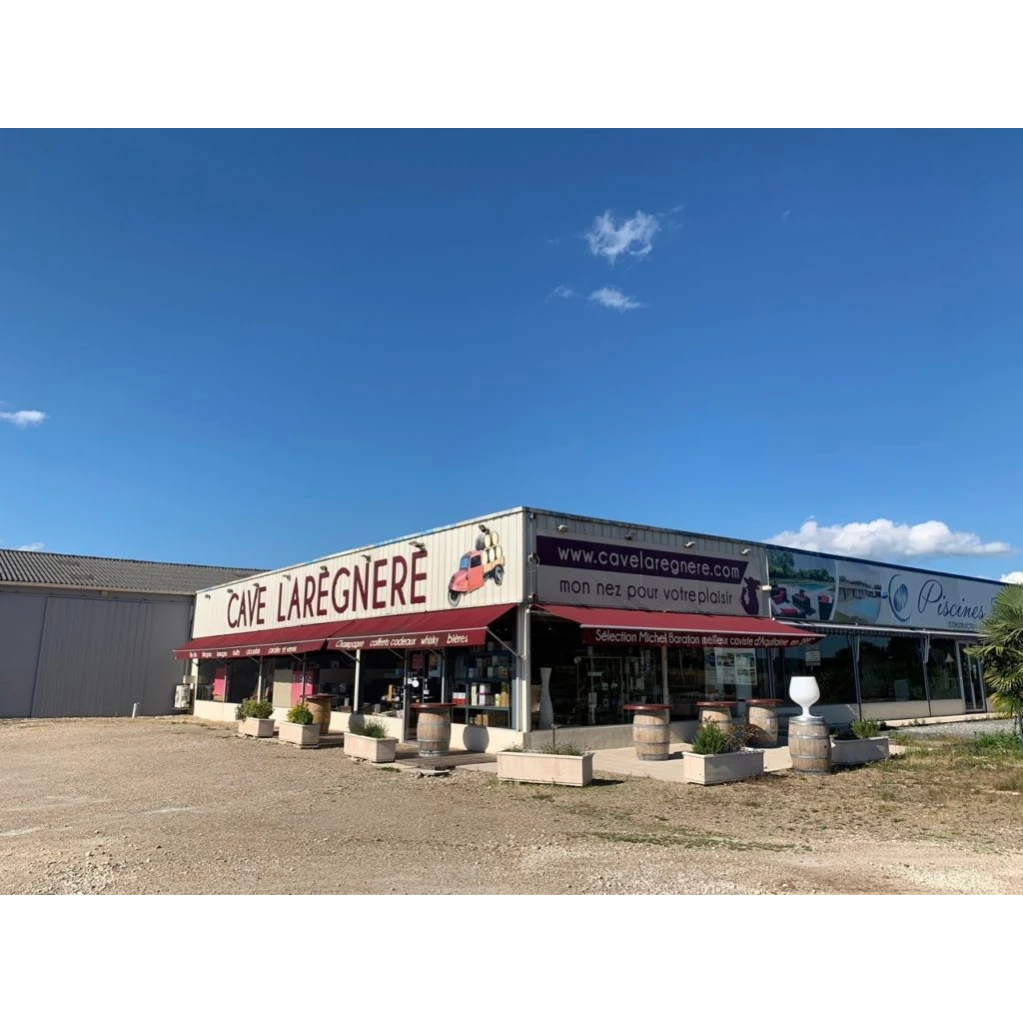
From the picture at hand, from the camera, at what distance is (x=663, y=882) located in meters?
6.45

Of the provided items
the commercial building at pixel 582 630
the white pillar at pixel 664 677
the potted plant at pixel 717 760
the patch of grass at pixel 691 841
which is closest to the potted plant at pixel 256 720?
the commercial building at pixel 582 630

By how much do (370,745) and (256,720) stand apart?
735cm

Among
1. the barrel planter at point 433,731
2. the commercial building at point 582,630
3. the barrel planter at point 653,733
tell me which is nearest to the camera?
the barrel planter at point 653,733

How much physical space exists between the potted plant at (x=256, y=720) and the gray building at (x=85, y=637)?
541 inches

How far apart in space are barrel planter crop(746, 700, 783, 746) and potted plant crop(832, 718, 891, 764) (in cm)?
221

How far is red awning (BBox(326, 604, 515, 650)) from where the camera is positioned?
1694 centimetres

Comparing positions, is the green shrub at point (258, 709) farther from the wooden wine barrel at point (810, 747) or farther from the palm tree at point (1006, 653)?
the palm tree at point (1006, 653)

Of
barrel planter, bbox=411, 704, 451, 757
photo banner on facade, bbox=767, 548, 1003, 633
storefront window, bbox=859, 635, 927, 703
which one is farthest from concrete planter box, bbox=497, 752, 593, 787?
storefront window, bbox=859, 635, 927, 703

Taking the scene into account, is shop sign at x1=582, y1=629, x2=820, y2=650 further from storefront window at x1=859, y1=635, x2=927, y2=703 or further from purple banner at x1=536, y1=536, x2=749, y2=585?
storefront window at x1=859, y1=635, x2=927, y2=703

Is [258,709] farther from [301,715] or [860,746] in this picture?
[860,746]

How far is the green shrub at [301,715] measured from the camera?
64.3 ft
